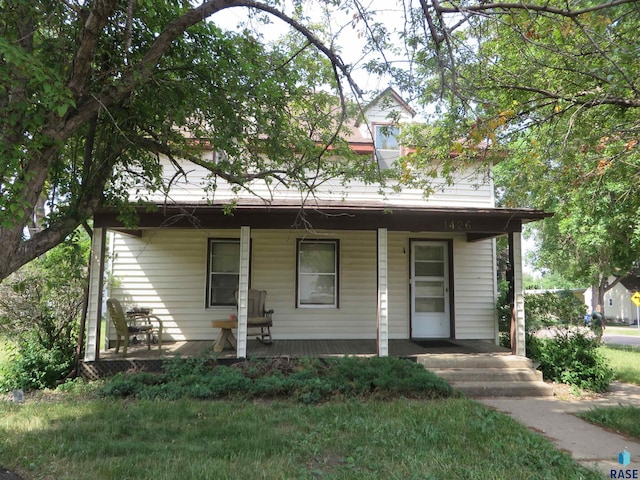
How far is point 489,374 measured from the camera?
6863 mm

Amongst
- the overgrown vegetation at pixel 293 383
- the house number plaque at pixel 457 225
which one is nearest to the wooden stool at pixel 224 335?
the overgrown vegetation at pixel 293 383

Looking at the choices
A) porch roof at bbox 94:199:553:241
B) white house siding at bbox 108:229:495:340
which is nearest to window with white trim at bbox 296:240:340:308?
white house siding at bbox 108:229:495:340

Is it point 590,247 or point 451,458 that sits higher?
point 590,247

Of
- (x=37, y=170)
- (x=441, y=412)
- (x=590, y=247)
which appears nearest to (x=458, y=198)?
(x=441, y=412)

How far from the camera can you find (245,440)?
4227 mm

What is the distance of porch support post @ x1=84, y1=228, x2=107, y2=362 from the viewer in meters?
6.82

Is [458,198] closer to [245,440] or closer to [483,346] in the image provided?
[483,346]

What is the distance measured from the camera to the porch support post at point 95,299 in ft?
22.4

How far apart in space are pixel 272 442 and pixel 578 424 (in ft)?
13.1

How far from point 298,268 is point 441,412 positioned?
195 inches

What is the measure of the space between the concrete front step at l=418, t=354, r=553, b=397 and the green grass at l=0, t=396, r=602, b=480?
3.57ft

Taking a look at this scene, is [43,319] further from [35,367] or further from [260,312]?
[260,312]

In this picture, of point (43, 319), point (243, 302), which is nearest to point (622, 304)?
point (243, 302)

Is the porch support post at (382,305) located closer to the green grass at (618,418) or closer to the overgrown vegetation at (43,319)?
the green grass at (618,418)
